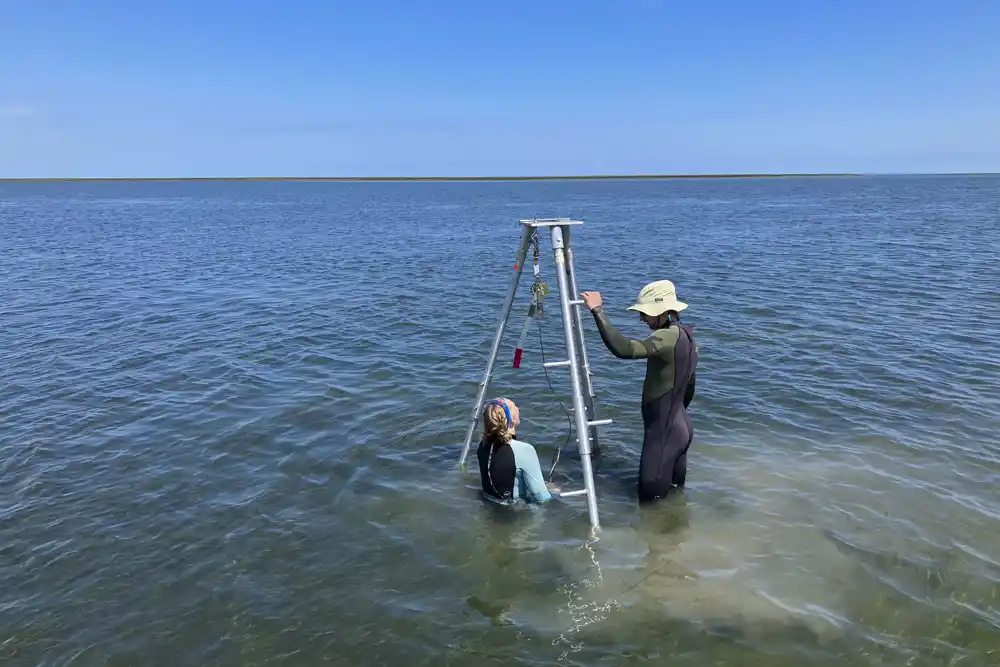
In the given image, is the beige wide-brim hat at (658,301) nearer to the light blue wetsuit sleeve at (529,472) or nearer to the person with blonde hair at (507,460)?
the person with blonde hair at (507,460)

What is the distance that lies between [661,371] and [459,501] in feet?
12.5

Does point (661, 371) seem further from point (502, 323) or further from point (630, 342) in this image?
point (502, 323)

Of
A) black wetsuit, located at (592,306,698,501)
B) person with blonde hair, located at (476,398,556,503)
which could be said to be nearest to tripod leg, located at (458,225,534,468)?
person with blonde hair, located at (476,398,556,503)

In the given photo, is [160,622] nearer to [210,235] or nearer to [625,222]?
[210,235]

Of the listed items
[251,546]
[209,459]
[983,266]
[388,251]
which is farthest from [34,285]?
[983,266]

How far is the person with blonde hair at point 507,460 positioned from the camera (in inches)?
344

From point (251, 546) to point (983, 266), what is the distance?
1425 inches

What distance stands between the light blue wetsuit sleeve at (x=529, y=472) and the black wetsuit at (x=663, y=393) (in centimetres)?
150

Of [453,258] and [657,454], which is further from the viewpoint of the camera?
[453,258]

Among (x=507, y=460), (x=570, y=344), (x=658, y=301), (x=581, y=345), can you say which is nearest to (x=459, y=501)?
(x=507, y=460)

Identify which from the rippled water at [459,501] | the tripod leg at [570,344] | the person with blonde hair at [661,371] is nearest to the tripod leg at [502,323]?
the tripod leg at [570,344]

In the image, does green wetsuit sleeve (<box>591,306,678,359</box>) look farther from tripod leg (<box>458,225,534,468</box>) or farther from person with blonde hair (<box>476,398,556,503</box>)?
person with blonde hair (<box>476,398,556,503</box>)

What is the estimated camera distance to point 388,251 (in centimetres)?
4625

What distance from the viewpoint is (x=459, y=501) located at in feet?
32.8
